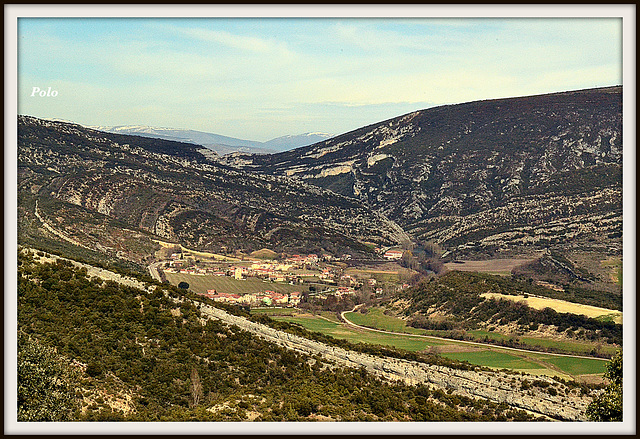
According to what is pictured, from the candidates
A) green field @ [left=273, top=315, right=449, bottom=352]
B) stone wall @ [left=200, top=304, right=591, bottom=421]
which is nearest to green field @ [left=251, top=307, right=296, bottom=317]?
green field @ [left=273, top=315, right=449, bottom=352]

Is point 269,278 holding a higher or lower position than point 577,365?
higher

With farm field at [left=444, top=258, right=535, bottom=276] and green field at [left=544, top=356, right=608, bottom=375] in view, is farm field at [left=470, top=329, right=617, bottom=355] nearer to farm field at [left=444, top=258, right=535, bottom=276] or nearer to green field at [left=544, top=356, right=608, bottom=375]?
green field at [left=544, top=356, right=608, bottom=375]

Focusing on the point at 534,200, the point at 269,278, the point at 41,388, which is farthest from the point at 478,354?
the point at 534,200

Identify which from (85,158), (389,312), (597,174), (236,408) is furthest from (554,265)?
(85,158)

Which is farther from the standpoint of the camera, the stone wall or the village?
the village

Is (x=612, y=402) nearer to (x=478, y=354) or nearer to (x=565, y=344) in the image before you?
(x=478, y=354)
